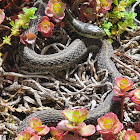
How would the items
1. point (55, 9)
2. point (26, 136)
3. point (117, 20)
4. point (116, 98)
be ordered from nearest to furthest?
point (26, 136) < point (116, 98) < point (55, 9) < point (117, 20)

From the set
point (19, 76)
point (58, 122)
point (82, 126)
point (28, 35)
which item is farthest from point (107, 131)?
point (28, 35)

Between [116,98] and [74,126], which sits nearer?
[74,126]

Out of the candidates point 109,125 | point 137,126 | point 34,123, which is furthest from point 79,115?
point 137,126

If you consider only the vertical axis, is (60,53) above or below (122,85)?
below

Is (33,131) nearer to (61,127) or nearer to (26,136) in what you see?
(26,136)

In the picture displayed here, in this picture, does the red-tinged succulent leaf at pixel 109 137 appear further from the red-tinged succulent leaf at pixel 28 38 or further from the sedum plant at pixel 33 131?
the red-tinged succulent leaf at pixel 28 38

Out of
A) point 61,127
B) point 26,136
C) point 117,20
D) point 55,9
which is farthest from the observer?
point 117,20

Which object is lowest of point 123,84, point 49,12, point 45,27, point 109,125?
point 109,125

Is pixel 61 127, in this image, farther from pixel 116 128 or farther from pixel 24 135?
pixel 116 128

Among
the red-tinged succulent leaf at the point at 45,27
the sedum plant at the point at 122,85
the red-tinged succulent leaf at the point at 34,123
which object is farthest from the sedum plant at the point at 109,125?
the red-tinged succulent leaf at the point at 45,27
